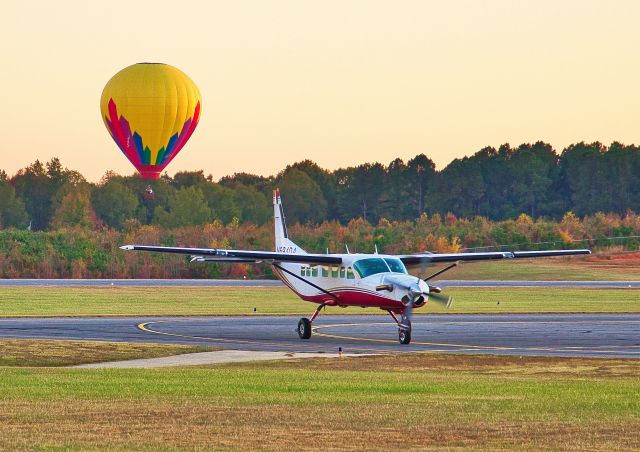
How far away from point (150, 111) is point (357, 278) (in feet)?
164

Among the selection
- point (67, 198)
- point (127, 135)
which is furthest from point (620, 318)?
point (67, 198)

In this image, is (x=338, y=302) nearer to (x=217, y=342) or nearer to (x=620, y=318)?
(x=217, y=342)

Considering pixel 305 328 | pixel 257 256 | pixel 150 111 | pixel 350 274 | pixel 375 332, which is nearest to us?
pixel 350 274

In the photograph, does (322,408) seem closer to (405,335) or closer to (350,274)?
(405,335)

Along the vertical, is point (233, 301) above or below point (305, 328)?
above

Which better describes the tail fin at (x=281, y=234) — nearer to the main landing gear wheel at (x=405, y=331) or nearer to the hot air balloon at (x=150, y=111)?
the main landing gear wheel at (x=405, y=331)

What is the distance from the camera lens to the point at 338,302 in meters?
44.7

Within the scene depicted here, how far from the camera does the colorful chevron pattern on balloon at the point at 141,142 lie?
92.0m

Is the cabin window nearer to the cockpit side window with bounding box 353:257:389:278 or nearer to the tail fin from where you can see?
the cockpit side window with bounding box 353:257:389:278

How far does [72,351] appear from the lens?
124ft

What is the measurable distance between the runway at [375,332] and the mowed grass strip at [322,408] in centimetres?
708

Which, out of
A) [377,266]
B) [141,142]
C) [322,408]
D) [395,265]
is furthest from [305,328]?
[141,142]

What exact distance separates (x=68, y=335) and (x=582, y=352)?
1653cm

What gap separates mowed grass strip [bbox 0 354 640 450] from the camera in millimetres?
18406
